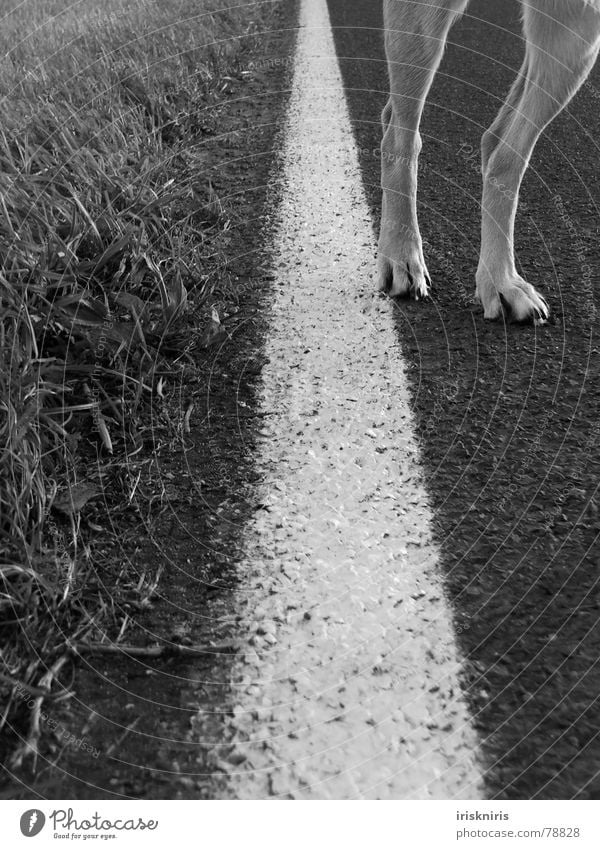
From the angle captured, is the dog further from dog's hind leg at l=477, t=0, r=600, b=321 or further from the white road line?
the white road line

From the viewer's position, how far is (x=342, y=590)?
147 centimetres

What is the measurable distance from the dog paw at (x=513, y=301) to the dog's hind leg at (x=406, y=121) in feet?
0.66

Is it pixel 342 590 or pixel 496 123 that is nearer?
pixel 342 590

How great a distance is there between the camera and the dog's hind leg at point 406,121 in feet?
7.56

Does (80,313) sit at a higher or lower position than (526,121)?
lower

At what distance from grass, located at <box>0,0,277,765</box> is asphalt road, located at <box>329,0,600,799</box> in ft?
2.03

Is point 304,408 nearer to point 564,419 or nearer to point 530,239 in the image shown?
point 564,419

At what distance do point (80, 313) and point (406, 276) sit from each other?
0.99m

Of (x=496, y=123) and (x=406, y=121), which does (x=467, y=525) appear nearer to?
(x=406, y=121)

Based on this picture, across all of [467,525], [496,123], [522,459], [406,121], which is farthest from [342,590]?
[496,123]

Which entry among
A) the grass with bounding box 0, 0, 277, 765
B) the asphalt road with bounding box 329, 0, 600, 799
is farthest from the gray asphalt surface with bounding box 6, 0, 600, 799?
the grass with bounding box 0, 0, 277, 765

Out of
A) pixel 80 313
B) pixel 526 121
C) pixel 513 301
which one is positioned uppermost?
pixel 526 121

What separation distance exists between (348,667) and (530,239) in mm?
1961
